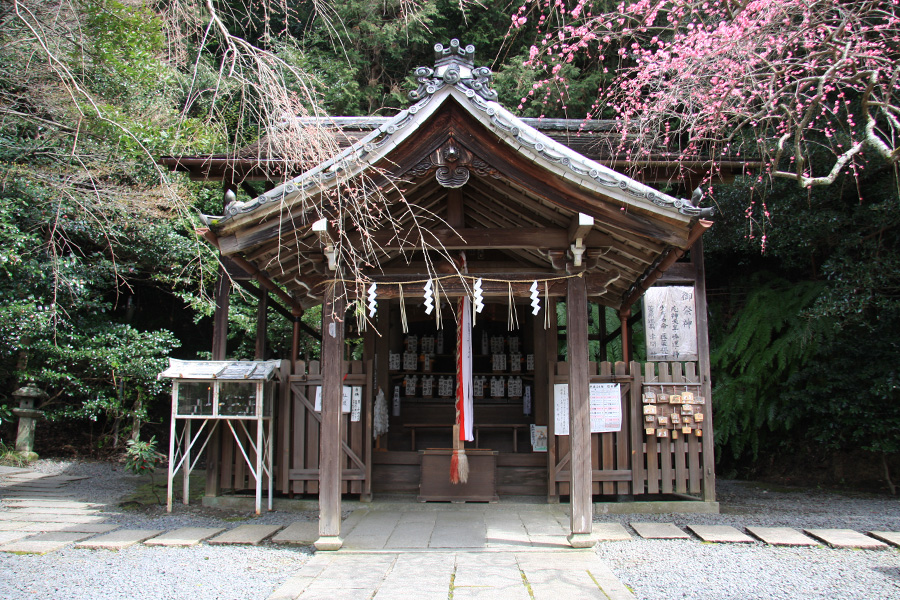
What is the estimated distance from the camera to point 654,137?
7.65 meters

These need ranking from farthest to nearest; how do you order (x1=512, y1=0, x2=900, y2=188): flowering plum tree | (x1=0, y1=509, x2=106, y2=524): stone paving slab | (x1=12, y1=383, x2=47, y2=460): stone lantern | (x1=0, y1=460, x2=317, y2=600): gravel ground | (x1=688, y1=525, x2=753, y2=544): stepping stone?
1. (x1=12, y1=383, x2=47, y2=460): stone lantern
2. (x1=512, y1=0, x2=900, y2=188): flowering plum tree
3. (x1=0, y1=509, x2=106, y2=524): stone paving slab
4. (x1=688, y1=525, x2=753, y2=544): stepping stone
5. (x1=0, y1=460, x2=317, y2=600): gravel ground

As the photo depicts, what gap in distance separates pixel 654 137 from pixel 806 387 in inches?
194

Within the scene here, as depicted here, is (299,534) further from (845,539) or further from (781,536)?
(845,539)

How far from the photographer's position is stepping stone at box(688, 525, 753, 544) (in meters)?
5.78

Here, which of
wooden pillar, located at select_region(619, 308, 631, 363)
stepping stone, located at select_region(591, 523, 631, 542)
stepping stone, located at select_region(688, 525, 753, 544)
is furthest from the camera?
wooden pillar, located at select_region(619, 308, 631, 363)

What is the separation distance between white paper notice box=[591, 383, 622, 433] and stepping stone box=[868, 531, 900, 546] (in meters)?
2.72

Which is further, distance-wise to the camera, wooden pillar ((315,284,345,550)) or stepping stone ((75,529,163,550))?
stepping stone ((75,529,163,550))

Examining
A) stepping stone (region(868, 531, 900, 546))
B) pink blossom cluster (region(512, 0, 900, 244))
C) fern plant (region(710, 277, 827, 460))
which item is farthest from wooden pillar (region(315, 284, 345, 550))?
fern plant (region(710, 277, 827, 460))

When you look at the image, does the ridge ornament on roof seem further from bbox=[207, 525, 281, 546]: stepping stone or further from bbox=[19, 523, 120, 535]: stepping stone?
bbox=[19, 523, 120, 535]: stepping stone

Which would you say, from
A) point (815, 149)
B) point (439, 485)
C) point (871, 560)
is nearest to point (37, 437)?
point (439, 485)

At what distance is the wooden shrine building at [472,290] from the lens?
5230mm

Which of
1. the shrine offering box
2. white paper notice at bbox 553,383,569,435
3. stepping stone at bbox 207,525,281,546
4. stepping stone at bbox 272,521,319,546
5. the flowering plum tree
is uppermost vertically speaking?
the flowering plum tree

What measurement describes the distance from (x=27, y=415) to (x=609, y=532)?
10.9 metres

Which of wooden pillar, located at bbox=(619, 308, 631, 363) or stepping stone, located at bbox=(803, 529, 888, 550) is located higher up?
wooden pillar, located at bbox=(619, 308, 631, 363)
